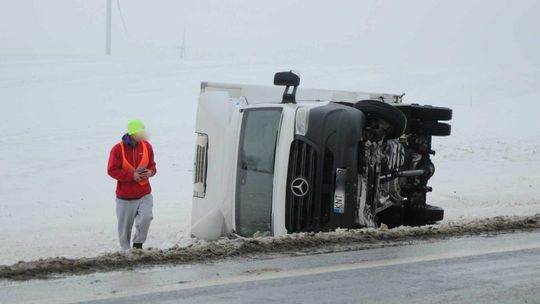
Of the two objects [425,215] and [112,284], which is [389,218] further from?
[112,284]

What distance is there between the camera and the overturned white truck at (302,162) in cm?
816

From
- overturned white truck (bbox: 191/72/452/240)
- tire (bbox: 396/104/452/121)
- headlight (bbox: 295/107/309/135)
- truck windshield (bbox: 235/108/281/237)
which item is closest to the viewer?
overturned white truck (bbox: 191/72/452/240)

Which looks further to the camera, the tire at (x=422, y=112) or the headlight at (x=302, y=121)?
the tire at (x=422, y=112)

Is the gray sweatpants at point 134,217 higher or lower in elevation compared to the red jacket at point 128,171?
lower

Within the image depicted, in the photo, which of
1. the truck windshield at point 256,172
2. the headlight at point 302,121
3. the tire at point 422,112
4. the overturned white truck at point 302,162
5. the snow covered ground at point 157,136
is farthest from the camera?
the snow covered ground at point 157,136

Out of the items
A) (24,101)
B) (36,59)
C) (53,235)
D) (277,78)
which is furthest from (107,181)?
(36,59)

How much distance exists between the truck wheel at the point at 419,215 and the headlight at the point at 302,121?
7.15ft

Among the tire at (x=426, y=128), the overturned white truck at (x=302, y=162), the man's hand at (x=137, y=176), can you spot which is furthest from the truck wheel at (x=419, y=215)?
the man's hand at (x=137, y=176)

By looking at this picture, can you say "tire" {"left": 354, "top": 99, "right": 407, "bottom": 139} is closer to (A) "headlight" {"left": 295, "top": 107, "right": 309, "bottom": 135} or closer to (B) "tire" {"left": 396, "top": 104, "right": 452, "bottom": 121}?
(A) "headlight" {"left": 295, "top": 107, "right": 309, "bottom": 135}

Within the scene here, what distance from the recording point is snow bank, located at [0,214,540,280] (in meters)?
5.72

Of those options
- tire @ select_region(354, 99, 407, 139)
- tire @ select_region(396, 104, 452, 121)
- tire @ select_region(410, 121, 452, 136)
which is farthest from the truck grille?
tire @ select_region(410, 121, 452, 136)

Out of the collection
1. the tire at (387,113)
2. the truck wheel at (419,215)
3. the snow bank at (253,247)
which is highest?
the tire at (387,113)

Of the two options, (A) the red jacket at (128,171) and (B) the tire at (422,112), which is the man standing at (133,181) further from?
(B) the tire at (422,112)

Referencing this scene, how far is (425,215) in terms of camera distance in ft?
32.1
